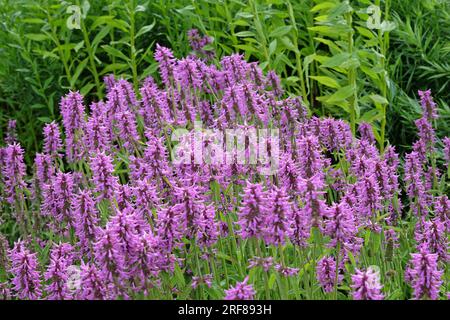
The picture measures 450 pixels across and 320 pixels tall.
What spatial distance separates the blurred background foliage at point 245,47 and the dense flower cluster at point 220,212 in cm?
61

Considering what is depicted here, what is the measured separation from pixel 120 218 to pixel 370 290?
85 centimetres

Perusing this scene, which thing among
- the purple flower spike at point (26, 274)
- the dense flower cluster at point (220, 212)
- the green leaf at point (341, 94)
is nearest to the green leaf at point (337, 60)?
the green leaf at point (341, 94)

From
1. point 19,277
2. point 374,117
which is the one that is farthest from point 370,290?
point 374,117

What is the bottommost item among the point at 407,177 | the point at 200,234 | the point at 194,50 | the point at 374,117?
the point at 200,234

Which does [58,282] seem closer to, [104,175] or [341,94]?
[104,175]

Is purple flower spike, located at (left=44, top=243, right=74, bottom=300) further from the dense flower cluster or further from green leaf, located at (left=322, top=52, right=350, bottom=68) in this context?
green leaf, located at (left=322, top=52, right=350, bottom=68)

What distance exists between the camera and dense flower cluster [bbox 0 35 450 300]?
268cm

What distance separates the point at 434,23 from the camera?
19.4ft

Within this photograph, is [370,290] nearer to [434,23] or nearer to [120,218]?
[120,218]

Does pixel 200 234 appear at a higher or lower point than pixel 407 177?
lower

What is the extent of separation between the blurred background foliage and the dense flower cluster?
2.01 ft

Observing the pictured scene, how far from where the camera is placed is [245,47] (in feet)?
16.6

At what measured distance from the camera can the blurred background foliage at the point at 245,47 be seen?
5.12 meters

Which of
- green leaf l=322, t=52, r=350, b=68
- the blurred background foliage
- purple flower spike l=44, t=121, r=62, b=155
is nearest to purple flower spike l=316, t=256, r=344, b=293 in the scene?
purple flower spike l=44, t=121, r=62, b=155
